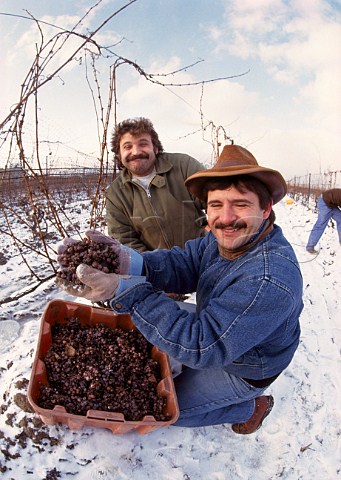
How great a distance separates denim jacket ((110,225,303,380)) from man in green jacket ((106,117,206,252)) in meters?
1.19

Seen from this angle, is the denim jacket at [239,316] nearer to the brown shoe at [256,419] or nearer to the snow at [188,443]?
the brown shoe at [256,419]

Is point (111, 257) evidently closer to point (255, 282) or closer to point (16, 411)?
point (255, 282)

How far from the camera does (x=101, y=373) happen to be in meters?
1.69

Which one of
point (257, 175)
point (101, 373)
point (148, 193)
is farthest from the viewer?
point (148, 193)

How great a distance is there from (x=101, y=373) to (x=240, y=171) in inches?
47.1

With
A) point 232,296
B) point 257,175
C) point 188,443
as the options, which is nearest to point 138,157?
point 257,175

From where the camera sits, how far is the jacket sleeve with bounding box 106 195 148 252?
2.84 metres

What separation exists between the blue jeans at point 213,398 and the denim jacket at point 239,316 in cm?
11

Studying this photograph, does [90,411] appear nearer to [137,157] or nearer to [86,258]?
[86,258]

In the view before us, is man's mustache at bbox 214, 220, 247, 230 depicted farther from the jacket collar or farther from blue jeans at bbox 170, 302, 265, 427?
the jacket collar

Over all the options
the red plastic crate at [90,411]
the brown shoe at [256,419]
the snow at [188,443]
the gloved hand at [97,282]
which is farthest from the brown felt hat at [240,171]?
the snow at [188,443]

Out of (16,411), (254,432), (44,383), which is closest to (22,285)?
(16,411)

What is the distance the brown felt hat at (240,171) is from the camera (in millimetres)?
1416

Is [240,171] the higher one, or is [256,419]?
[240,171]
